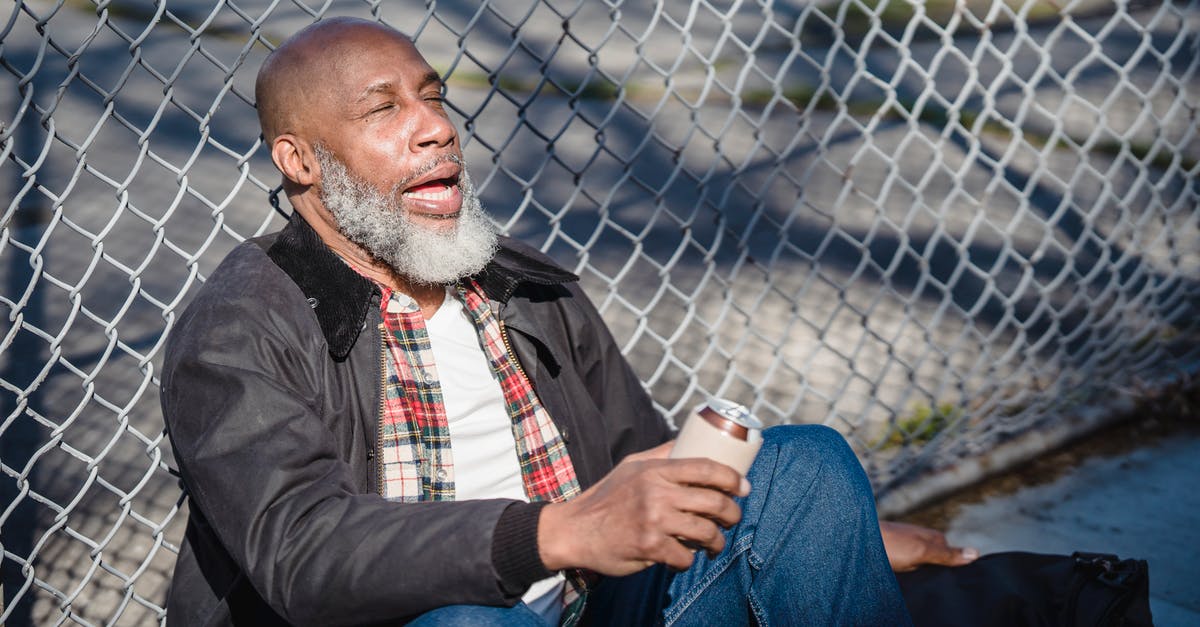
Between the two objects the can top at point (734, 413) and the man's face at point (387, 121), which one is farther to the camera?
the man's face at point (387, 121)

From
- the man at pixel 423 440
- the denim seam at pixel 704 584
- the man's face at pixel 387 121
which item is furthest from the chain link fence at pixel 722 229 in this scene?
the denim seam at pixel 704 584

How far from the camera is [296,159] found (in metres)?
2.21

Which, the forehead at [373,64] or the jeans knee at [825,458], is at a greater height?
the forehead at [373,64]

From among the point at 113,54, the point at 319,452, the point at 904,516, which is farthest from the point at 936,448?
the point at 113,54

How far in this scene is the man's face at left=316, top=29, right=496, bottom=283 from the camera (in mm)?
2156

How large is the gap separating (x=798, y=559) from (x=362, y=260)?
108cm

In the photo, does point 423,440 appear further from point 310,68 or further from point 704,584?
point 310,68

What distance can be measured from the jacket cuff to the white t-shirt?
1.48 feet

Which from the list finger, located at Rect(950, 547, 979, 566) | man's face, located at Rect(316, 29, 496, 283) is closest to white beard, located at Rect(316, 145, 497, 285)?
man's face, located at Rect(316, 29, 496, 283)

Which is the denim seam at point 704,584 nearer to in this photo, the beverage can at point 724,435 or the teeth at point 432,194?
the beverage can at point 724,435

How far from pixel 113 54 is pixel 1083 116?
280 inches

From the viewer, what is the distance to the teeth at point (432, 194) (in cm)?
225

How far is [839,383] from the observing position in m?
3.79

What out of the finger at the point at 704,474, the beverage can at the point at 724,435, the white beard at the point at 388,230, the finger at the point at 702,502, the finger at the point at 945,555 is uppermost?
the beverage can at the point at 724,435
